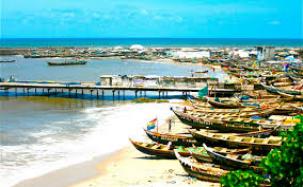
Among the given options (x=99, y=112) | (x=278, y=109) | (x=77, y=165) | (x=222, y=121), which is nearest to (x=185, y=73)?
(x=99, y=112)

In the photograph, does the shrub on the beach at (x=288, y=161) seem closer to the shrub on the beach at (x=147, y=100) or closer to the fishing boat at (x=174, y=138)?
the fishing boat at (x=174, y=138)

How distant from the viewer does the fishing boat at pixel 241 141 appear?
26.2 m

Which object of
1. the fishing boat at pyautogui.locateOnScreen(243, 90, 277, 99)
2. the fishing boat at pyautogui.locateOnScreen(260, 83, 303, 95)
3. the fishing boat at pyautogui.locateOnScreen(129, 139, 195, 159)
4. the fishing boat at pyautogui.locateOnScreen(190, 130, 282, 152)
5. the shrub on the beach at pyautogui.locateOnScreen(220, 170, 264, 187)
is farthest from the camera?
the fishing boat at pyautogui.locateOnScreen(260, 83, 303, 95)

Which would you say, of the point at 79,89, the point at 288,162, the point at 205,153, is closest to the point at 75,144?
the point at 205,153

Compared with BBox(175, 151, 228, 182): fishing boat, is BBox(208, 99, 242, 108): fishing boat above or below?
above

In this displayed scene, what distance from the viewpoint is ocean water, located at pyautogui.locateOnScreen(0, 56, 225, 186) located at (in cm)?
2897

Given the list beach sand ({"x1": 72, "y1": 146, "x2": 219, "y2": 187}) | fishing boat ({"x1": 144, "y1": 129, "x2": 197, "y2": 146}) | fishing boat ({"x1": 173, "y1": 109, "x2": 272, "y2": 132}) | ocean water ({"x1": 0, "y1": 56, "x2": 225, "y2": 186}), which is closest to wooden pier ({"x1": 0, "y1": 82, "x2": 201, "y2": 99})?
ocean water ({"x1": 0, "y1": 56, "x2": 225, "y2": 186})

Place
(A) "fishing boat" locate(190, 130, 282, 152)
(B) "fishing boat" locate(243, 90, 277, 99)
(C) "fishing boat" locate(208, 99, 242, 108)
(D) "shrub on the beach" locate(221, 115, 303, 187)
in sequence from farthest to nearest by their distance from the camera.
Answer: (B) "fishing boat" locate(243, 90, 277, 99) → (C) "fishing boat" locate(208, 99, 242, 108) → (A) "fishing boat" locate(190, 130, 282, 152) → (D) "shrub on the beach" locate(221, 115, 303, 187)

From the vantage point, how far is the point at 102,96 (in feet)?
196

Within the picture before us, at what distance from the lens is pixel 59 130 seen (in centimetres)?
3862

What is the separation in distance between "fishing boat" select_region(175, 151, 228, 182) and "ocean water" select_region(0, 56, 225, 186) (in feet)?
24.6

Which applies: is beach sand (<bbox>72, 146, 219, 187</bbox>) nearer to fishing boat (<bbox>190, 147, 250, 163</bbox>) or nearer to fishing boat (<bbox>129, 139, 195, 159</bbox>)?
fishing boat (<bbox>129, 139, 195, 159</bbox>)

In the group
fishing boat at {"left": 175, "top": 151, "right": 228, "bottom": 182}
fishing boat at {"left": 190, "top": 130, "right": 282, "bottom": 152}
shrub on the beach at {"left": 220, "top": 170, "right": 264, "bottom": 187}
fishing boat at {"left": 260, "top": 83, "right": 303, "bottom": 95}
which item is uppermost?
shrub on the beach at {"left": 220, "top": 170, "right": 264, "bottom": 187}

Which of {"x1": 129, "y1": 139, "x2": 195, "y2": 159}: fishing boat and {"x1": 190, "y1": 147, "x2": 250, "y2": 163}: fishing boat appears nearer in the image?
{"x1": 190, "y1": 147, "x2": 250, "y2": 163}: fishing boat
